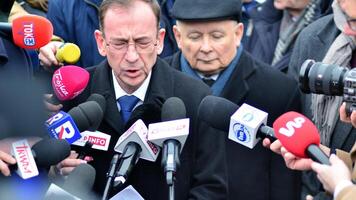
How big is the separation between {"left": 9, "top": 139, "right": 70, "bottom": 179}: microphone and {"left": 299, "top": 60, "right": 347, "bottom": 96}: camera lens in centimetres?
89

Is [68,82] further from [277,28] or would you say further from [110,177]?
[277,28]

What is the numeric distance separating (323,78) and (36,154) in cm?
103

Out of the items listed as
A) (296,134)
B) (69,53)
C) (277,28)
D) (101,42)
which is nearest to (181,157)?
(101,42)

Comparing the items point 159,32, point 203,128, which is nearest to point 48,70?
point 159,32

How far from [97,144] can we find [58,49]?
797 mm

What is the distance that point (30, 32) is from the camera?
3.23 metres

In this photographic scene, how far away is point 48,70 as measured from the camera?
4.03 m

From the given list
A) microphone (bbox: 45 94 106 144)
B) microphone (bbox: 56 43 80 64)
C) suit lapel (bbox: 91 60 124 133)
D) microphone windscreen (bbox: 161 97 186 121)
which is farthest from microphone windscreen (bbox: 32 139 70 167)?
microphone (bbox: 56 43 80 64)

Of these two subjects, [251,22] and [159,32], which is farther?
[251,22]

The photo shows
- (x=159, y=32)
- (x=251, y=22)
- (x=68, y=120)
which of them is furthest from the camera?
(x=251, y=22)

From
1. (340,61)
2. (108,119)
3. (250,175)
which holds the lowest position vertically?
(250,175)

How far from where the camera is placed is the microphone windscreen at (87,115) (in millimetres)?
3154

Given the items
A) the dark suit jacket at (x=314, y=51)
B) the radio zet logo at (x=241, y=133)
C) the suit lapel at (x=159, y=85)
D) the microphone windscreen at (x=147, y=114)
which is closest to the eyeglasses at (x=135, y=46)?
the suit lapel at (x=159, y=85)

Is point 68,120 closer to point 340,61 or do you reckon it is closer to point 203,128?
→ point 203,128
